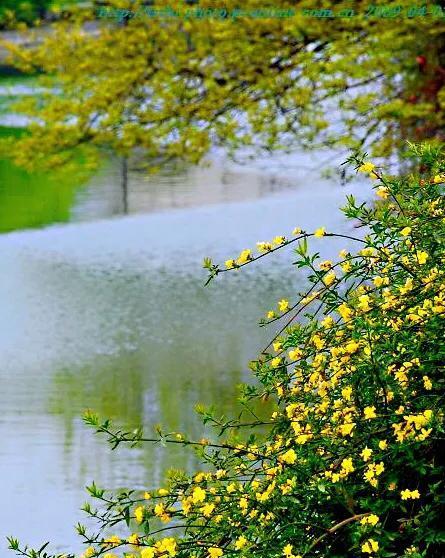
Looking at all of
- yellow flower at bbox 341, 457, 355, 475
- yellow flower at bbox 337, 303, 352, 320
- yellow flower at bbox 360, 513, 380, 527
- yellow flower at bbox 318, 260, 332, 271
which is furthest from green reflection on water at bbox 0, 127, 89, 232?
yellow flower at bbox 360, 513, 380, 527

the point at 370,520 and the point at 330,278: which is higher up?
the point at 330,278

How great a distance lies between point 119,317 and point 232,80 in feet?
7.45

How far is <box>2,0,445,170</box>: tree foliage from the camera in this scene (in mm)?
12750

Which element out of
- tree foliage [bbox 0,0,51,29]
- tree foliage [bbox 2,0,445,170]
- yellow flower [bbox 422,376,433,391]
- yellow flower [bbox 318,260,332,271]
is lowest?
tree foliage [bbox 0,0,51,29]

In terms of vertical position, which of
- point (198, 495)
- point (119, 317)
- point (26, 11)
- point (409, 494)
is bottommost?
point (119, 317)

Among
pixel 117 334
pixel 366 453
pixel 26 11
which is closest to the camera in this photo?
pixel 366 453

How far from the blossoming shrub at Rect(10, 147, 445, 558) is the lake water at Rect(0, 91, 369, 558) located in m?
2.78

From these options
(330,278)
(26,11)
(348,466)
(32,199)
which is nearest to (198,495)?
(348,466)

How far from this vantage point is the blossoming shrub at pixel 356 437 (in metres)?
3.71

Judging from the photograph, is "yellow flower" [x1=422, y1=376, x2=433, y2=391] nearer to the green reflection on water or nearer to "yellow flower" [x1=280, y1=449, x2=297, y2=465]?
"yellow flower" [x1=280, y1=449, x2=297, y2=465]

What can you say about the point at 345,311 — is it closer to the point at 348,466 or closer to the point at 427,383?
the point at 427,383

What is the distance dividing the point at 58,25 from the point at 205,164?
1.87 meters

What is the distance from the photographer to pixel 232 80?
13281 mm

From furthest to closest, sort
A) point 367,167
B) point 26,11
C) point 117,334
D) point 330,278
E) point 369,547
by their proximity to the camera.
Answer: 1. point 26,11
2. point 117,334
3. point 330,278
4. point 367,167
5. point 369,547
